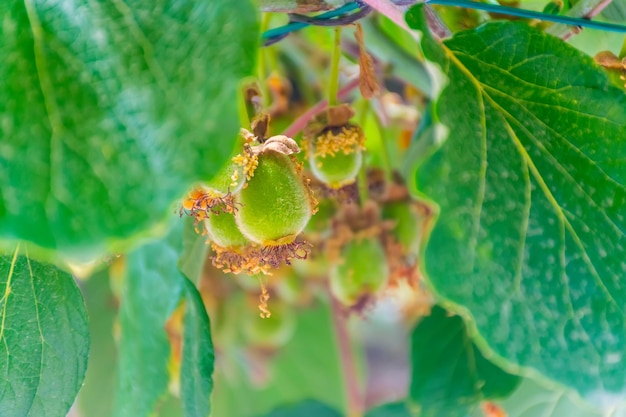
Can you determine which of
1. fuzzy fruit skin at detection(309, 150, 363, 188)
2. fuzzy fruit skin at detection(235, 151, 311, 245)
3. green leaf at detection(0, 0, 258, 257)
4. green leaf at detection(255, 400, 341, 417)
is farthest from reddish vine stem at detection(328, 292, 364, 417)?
green leaf at detection(0, 0, 258, 257)

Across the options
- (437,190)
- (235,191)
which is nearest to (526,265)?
(437,190)

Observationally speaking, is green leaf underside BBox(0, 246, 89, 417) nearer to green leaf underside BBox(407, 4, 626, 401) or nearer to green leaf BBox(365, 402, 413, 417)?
green leaf underside BBox(407, 4, 626, 401)

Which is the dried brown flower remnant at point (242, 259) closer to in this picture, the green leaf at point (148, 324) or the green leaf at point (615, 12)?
the green leaf at point (148, 324)

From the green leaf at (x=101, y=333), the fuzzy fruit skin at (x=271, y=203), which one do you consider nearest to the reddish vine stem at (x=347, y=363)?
the green leaf at (x=101, y=333)

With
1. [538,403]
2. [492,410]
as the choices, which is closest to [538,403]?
[538,403]

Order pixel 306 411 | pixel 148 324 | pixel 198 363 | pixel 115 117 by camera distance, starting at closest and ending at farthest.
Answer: pixel 115 117, pixel 198 363, pixel 148 324, pixel 306 411

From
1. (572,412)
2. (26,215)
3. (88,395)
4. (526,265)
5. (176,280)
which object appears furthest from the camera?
(88,395)

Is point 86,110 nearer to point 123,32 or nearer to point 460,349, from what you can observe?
point 123,32

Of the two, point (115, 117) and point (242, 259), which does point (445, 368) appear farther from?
point (115, 117)
